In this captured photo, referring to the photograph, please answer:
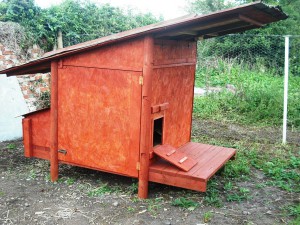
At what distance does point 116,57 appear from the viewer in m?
4.47

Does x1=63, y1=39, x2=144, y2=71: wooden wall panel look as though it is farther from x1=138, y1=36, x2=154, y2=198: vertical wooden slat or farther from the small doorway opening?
the small doorway opening

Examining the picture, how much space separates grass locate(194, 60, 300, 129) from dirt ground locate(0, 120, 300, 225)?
136 inches

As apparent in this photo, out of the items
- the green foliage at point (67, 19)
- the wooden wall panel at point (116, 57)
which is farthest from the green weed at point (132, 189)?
the green foliage at point (67, 19)

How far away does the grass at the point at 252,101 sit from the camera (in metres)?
8.84

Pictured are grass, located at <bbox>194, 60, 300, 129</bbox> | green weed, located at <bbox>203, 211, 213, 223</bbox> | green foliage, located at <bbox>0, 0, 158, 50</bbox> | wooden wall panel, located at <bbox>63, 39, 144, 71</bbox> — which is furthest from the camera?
grass, located at <bbox>194, 60, 300, 129</bbox>

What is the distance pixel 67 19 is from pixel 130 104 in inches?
196

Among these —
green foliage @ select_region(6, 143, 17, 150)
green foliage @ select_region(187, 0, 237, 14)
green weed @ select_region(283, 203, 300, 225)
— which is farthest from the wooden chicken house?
green foliage @ select_region(187, 0, 237, 14)

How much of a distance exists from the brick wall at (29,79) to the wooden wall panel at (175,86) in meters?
3.77

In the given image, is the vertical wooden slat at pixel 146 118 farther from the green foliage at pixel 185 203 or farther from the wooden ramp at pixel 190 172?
the green foliage at pixel 185 203

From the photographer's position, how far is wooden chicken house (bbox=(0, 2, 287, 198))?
14.1 ft

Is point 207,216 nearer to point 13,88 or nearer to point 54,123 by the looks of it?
point 54,123

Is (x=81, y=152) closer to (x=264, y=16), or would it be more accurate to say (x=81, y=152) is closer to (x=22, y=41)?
(x=264, y=16)

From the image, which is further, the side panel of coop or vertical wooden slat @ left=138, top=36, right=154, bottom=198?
the side panel of coop

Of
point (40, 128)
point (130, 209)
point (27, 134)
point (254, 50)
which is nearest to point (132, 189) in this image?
point (130, 209)
